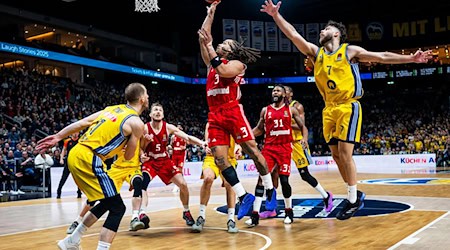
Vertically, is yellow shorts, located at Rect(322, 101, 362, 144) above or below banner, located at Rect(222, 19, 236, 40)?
below

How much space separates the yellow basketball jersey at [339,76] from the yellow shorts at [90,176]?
2.65m

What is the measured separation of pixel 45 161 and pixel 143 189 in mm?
9713

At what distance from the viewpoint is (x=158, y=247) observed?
5.51 meters

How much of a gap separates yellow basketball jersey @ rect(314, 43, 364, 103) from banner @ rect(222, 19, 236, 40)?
3032cm

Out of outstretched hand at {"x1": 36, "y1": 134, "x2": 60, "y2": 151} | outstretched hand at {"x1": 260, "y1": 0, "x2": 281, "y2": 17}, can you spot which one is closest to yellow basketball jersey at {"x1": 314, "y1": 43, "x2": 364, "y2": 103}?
outstretched hand at {"x1": 260, "y1": 0, "x2": 281, "y2": 17}

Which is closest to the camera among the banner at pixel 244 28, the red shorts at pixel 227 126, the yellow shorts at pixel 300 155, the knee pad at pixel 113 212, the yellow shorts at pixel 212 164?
the knee pad at pixel 113 212

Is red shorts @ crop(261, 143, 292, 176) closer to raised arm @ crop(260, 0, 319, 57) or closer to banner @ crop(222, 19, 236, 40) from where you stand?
raised arm @ crop(260, 0, 319, 57)

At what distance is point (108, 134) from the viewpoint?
4621 mm

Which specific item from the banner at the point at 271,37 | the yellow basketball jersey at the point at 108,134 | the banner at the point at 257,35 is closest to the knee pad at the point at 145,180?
the yellow basketball jersey at the point at 108,134

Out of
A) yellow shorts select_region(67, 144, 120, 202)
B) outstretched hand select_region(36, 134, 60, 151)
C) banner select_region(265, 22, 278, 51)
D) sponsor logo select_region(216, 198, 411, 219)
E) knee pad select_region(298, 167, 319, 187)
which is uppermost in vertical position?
banner select_region(265, 22, 278, 51)

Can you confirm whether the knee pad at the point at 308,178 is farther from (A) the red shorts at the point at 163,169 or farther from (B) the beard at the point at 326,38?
(B) the beard at the point at 326,38

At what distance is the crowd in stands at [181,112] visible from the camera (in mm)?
18164

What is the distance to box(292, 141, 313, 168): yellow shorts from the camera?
825 centimetres

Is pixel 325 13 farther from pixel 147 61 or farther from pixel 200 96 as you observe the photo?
pixel 147 61
